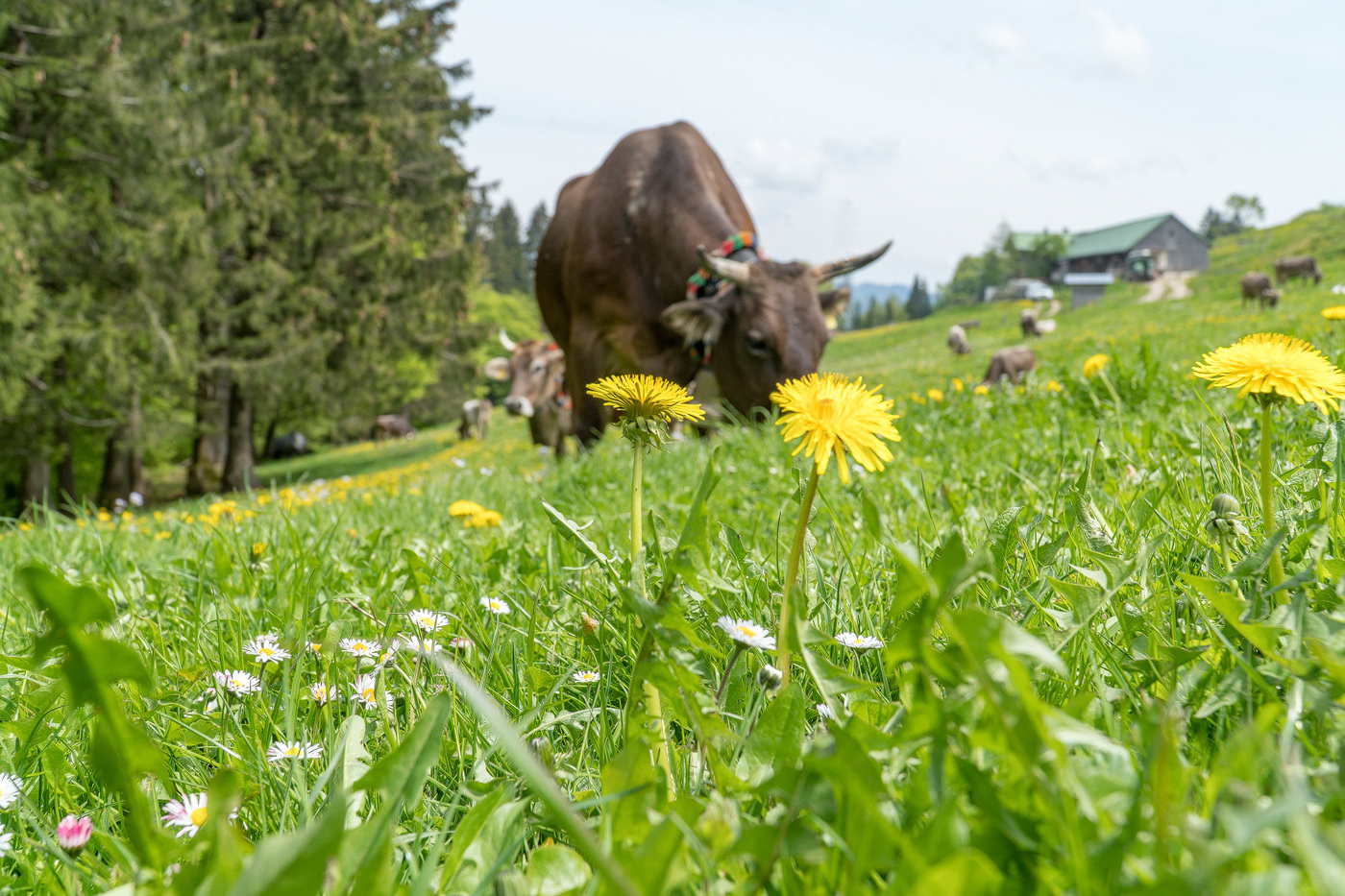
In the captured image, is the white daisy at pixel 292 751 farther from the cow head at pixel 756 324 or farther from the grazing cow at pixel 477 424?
the grazing cow at pixel 477 424

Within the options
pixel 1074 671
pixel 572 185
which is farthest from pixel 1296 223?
pixel 1074 671

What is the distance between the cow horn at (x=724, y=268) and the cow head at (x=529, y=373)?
7.00 meters

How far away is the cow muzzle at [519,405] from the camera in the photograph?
43.1ft

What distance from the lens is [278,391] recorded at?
1906 centimetres

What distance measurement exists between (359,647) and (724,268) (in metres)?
4.78

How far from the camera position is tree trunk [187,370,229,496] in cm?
1945

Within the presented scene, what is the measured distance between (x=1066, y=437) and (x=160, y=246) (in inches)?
688

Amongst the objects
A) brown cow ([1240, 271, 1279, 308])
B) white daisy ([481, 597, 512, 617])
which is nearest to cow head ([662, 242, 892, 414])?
white daisy ([481, 597, 512, 617])

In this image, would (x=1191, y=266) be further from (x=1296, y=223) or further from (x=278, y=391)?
(x=278, y=391)

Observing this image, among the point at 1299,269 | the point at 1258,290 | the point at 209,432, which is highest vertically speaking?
the point at 1299,269

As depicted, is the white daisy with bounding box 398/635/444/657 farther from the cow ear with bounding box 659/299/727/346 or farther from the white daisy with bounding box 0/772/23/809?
the cow ear with bounding box 659/299/727/346

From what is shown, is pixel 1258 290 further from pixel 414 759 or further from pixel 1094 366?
pixel 414 759

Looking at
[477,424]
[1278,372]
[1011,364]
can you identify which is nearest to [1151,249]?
[477,424]

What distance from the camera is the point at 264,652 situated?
55.1 inches
